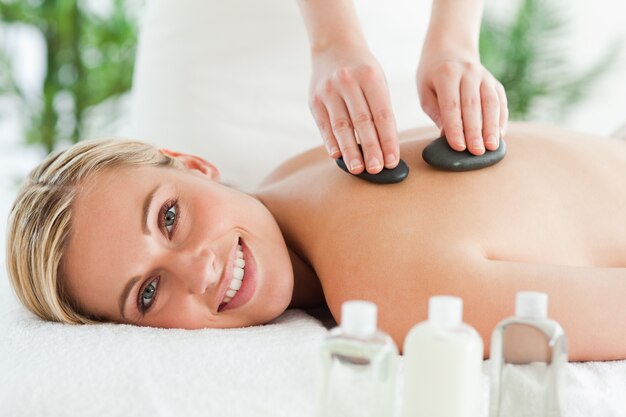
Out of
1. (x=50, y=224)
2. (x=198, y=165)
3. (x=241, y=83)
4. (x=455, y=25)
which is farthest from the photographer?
(x=241, y=83)

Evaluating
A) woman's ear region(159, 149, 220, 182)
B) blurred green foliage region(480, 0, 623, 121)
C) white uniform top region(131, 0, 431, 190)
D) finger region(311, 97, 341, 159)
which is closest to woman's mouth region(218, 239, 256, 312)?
finger region(311, 97, 341, 159)

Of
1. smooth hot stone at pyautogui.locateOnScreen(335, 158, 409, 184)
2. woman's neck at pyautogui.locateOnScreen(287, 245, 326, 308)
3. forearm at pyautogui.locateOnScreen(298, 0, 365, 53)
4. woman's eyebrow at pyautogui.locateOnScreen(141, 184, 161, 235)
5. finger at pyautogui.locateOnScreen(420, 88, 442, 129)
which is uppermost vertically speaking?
forearm at pyautogui.locateOnScreen(298, 0, 365, 53)

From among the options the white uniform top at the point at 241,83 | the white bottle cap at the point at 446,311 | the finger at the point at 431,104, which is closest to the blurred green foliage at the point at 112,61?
the white uniform top at the point at 241,83

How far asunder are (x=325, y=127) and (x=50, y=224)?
1.66ft

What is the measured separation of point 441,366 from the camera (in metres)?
0.82

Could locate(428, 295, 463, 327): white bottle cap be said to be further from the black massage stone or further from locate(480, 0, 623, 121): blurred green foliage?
locate(480, 0, 623, 121): blurred green foliage

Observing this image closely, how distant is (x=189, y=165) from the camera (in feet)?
5.63

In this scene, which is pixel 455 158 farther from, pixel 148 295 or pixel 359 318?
pixel 359 318

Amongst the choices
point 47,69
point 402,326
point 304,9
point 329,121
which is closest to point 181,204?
point 329,121

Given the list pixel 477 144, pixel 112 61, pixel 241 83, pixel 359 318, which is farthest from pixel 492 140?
pixel 112 61

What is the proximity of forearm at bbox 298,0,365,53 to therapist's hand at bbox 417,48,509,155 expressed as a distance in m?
0.20

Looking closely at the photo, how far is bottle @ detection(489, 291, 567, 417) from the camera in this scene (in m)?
0.87

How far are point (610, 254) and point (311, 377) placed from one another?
651 millimetres

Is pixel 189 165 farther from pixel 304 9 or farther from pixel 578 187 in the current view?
pixel 578 187
